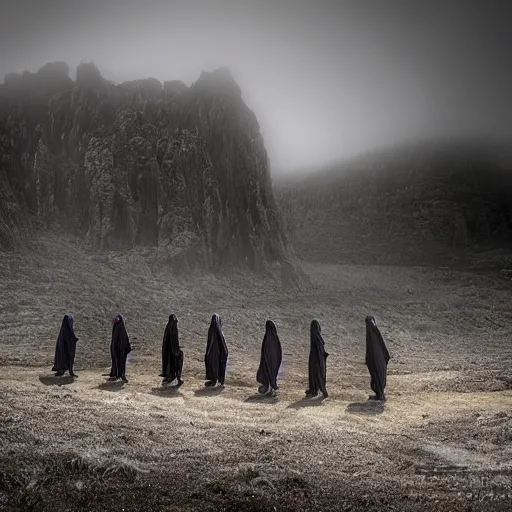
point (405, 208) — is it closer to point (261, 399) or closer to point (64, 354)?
point (261, 399)

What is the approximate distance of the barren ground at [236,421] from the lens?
570 cm

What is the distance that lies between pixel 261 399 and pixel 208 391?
166 centimetres

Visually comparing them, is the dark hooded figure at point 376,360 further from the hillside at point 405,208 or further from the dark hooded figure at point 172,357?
the hillside at point 405,208

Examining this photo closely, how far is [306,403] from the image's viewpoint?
11.0 metres

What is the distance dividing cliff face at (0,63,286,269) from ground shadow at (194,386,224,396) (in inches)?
771

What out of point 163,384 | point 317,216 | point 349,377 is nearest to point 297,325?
point 349,377

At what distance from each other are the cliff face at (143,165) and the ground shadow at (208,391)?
64.3 ft

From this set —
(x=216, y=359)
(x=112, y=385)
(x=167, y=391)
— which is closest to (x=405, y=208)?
(x=216, y=359)

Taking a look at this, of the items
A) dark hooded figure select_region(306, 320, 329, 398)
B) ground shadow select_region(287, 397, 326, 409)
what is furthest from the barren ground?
dark hooded figure select_region(306, 320, 329, 398)

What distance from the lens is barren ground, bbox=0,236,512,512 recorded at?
570 cm

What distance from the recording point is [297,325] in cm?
2447

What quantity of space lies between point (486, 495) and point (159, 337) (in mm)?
15701

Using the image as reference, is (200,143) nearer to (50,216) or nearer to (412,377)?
(50,216)

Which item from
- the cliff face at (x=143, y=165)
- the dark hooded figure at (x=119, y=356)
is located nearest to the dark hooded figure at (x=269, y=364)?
the dark hooded figure at (x=119, y=356)
